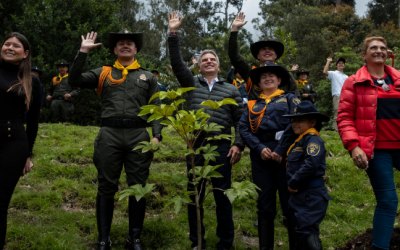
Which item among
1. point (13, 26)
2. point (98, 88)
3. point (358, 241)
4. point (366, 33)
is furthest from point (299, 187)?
point (366, 33)

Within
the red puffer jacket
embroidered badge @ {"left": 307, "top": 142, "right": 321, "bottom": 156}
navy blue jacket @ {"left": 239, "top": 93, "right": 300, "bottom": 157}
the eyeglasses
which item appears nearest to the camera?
embroidered badge @ {"left": 307, "top": 142, "right": 321, "bottom": 156}

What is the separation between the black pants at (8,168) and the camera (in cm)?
303

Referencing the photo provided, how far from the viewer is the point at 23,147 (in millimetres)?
3256

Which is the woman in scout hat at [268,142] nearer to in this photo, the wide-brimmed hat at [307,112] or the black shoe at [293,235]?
the black shoe at [293,235]

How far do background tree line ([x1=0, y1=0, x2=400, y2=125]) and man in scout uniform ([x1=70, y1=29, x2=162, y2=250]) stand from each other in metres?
8.46

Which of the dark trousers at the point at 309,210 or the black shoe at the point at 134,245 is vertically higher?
the dark trousers at the point at 309,210

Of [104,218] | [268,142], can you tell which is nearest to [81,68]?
[104,218]

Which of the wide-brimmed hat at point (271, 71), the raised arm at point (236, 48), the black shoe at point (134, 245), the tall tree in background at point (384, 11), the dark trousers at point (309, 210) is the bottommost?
the black shoe at point (134, 245)

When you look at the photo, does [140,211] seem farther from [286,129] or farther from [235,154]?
[286,129]

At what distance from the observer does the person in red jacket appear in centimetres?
317

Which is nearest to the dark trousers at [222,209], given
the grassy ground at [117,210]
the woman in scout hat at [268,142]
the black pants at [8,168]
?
the grassy ground at [117,210]

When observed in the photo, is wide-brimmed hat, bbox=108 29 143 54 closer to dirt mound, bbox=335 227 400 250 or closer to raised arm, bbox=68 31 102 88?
raised arm, bbox=68 31 102 88

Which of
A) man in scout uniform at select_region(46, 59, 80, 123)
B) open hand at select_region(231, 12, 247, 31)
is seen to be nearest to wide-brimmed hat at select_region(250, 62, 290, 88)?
open hand at select_region(231, 12, 247, 31)

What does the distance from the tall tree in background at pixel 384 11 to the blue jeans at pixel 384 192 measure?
1348 inches
